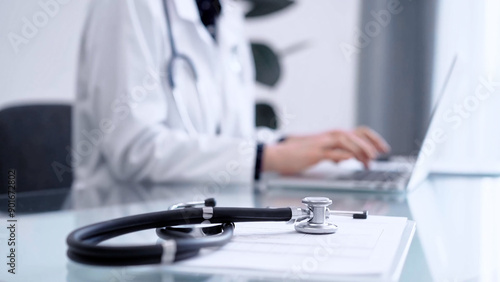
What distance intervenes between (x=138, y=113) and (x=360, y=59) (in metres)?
1.94

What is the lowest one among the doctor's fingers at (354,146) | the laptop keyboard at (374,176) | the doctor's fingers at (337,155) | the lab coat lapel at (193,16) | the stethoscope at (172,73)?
the laptop keyboard at (374,176)

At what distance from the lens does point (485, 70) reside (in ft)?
7.45

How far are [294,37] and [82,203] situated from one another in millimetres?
2365

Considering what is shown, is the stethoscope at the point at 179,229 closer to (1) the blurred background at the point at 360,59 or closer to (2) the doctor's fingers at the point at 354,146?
(2) the doctor's fingers at the point at 354,146

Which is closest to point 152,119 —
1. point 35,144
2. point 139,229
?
point 35,144

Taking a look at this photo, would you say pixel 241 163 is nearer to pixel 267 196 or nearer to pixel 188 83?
pixel 267 196

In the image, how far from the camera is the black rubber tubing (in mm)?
324

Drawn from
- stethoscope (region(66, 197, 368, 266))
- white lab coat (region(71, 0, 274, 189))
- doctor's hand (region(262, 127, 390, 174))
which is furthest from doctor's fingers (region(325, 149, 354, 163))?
stethoscope (region(66, 197, 368, 266))

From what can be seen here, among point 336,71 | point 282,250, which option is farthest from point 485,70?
point 282,250

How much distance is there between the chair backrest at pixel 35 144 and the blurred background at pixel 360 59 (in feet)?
1.92

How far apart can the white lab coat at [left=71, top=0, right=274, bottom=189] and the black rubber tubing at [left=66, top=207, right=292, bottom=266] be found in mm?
618

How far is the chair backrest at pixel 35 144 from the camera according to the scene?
44.0 inches

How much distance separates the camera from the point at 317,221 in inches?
18.2

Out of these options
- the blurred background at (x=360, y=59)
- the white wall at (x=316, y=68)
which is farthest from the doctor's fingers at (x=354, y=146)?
the white wall at (x=316, y=68)
